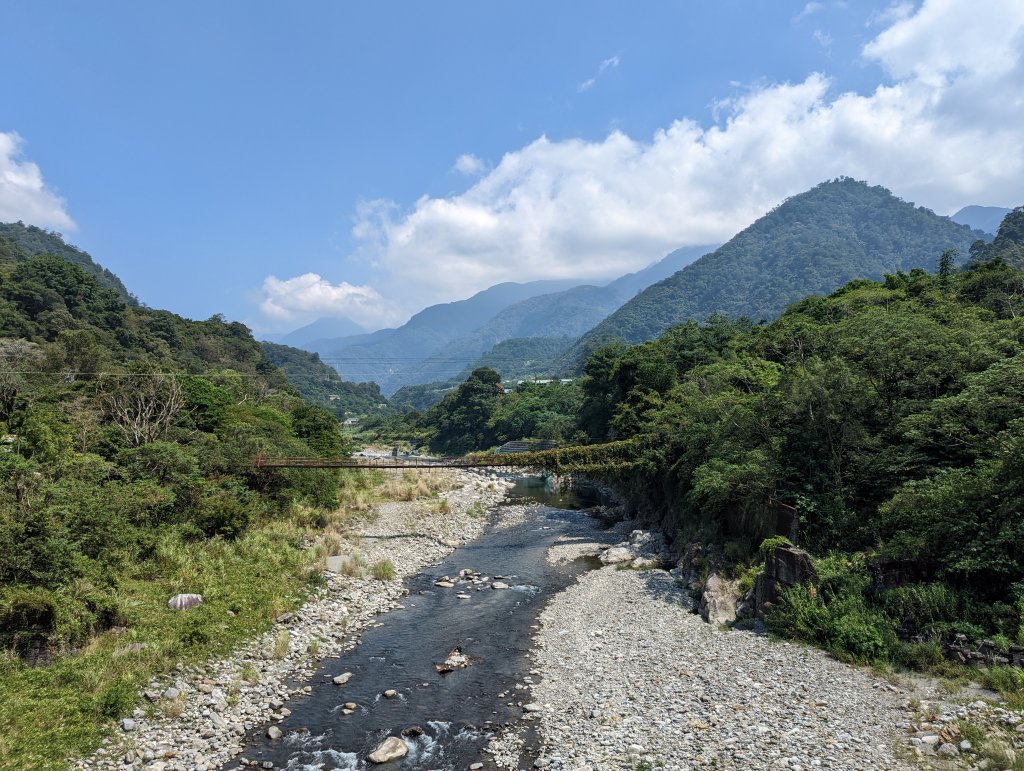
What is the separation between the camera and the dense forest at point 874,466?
9852 millimetres

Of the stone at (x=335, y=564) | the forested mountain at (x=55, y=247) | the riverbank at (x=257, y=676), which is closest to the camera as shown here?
the riverbank at (x=257, y=676)

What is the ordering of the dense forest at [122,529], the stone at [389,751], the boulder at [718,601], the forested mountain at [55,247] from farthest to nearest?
the forested mountain at [55,247], the boulder at [718,601], the dense forest at [122,529], the stone at [389,751]

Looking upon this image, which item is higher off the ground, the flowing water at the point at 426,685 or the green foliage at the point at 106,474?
the green foliage at the point at 106,474

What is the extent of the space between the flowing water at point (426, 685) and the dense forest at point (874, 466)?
662 cm

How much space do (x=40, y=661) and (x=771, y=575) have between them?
16.2m

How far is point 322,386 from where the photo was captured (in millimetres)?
142125

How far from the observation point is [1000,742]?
22.2ft

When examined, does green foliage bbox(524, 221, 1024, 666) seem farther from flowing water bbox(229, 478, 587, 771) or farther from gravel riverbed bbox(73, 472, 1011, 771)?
flowing water bbox(229, 478, 587, 771)

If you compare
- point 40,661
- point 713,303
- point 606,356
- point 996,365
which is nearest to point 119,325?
point 606,356

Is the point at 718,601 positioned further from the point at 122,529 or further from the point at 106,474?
the point at 106,474

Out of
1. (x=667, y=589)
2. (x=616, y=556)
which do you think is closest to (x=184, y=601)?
(x=667, y=589)

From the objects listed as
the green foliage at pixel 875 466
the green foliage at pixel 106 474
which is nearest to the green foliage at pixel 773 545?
the green foliage at pixel 875 466

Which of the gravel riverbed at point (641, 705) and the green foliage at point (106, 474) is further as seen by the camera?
the green foliage at point (106, 474)

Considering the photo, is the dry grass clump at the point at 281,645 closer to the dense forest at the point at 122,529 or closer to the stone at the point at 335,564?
the dense forest at the point at 122,529
